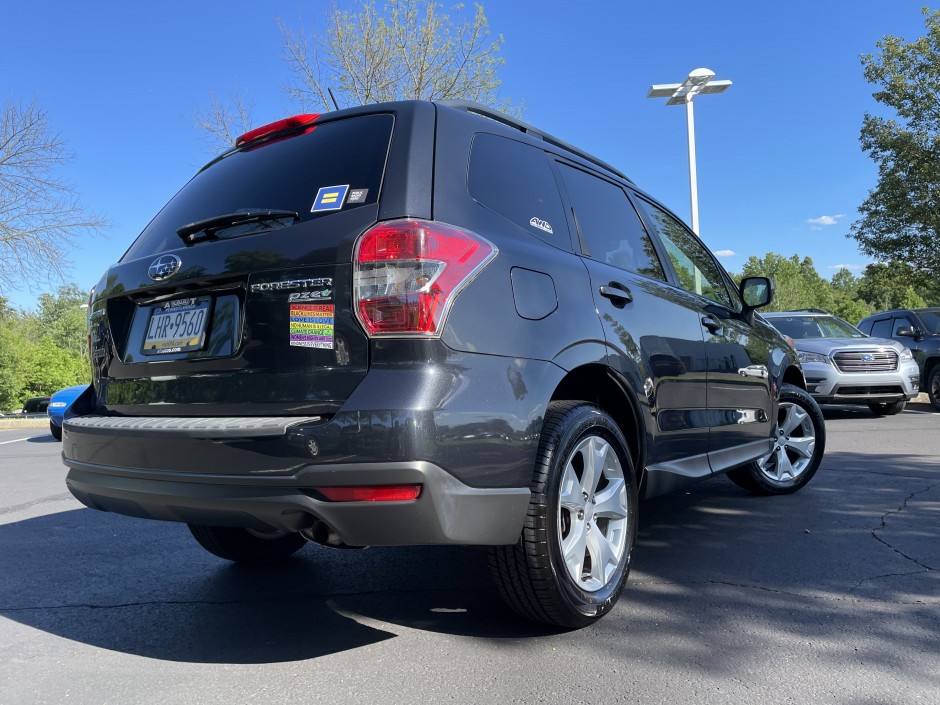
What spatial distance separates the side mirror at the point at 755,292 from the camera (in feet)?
15.4

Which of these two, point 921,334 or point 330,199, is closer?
point 330,199

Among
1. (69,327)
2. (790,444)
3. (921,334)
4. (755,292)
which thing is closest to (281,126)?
(755,292)

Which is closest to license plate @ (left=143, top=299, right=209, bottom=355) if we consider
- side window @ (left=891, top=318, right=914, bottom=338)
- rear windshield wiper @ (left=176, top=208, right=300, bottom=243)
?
rear windshield wiper @ (left=176, top=208, right=300, bottom=243)

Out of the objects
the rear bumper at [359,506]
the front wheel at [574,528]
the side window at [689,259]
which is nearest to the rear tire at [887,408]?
the side window at [689,259]

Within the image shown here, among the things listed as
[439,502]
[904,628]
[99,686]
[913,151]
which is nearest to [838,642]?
[904,628]

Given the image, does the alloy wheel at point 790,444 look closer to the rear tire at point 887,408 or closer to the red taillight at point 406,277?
the red taillight at point 406,277

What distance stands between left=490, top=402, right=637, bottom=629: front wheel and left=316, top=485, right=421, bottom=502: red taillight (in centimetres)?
47

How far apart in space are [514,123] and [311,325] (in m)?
1.38

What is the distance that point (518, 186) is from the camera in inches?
111

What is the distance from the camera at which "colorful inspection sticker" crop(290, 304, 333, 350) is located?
2.25 metres

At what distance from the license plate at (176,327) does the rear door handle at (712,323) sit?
2609 mm

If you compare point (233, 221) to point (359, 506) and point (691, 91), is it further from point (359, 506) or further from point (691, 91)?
point (691, 91)

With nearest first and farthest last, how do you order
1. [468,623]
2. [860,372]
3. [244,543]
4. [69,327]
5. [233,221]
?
[233,221], [468,623], [244,543], [860,372], [69,327]

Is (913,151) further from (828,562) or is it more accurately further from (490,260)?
(490,260)
